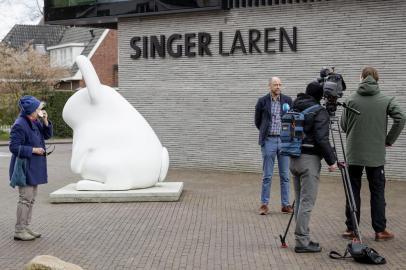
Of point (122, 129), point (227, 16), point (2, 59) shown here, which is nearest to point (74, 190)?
point (122, 129)

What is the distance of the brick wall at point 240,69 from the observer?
15.4 m

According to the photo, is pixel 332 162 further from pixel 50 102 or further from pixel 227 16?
pixel 50 102

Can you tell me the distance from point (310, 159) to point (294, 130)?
39 centimetres

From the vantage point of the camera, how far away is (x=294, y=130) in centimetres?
757

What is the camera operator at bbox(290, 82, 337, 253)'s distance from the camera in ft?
24.9

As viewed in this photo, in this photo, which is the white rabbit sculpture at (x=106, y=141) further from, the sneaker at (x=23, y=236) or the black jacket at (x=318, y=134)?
the black jacket at (x=318, y=134)

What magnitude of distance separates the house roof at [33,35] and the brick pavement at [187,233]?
42446mm

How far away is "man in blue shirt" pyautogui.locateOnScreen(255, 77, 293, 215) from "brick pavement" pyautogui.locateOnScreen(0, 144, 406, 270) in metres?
0.31

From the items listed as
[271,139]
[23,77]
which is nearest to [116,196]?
[271,139]

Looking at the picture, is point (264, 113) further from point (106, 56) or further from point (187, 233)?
point (106, 56)

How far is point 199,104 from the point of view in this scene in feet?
59.1

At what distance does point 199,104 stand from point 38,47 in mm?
36823

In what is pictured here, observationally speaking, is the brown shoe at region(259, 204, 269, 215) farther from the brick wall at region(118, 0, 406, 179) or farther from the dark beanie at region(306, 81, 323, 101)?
the brick wall at region(118, 0, 406, 179)

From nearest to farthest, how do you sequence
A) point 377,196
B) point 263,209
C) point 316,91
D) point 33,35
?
point 316,91 → point 377,196 → point 263,209 → point 33,35
